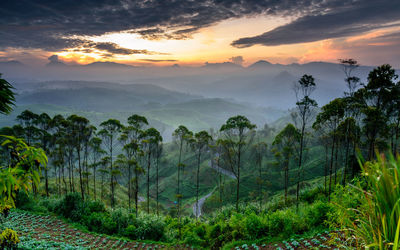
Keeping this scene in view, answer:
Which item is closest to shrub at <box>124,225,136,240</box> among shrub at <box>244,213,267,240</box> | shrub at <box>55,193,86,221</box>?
shrub at <box>55,193,86,221</box>

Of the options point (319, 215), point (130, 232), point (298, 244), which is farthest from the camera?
point (130, 232)

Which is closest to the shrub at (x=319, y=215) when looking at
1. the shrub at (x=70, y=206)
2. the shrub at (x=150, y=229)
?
the shrub at (x=150, y=229)

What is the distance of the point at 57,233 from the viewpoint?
16750 millimetres

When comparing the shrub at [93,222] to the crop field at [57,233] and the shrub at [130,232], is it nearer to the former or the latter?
the crop field at [57,233]

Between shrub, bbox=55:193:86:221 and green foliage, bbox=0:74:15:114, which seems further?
shrub, bbox=55:193:86:221

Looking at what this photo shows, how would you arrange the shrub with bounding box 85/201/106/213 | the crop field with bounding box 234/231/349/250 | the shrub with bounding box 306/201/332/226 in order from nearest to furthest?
the crop field with bounding box 234/231/349/250, the shrub with bounding box 306/201/332/226, the shrub with bounding box 85/201/106/213

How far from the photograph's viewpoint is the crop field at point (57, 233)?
48.6 ft

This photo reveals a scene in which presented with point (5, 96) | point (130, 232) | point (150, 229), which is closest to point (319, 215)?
point (150, 229)

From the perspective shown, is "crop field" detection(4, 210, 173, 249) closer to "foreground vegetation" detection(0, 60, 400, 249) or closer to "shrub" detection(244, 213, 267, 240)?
"foreground vegetation" detection(0, 60, 400, 249)

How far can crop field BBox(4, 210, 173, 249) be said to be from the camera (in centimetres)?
1483

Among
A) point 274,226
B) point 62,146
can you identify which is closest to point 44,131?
point 62,146

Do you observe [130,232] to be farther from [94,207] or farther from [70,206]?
[70,206]

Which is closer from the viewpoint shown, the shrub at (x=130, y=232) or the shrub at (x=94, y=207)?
the shrub at (x=130, y=232)

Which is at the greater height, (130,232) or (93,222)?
(93,222)
